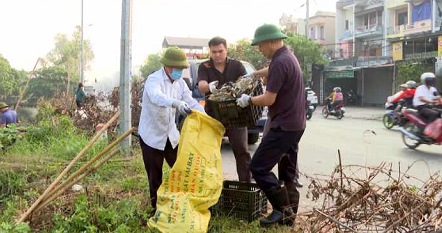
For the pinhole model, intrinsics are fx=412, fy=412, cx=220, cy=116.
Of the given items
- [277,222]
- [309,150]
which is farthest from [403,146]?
[277,222]

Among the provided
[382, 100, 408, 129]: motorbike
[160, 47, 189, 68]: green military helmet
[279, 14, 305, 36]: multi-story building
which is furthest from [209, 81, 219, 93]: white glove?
[279, 14, 305, 36]: multi-story building

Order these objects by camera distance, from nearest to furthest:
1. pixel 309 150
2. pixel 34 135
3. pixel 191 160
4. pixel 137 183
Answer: pixel 191 160, pixel 137 183, pixel 34 135, pixel 309 150

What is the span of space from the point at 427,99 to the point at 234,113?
21.3 feet

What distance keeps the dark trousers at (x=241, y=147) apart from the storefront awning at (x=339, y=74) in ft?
88.0

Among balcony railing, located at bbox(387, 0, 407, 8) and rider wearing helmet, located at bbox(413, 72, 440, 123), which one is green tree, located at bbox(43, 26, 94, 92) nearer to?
balcony railing, located at bbox(387, 0, 407, 8)

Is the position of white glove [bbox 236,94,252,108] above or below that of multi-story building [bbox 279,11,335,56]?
below

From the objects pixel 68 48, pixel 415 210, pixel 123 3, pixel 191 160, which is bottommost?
pixel 415 210

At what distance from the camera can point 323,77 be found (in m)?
31.7

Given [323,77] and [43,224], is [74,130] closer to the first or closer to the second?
[43,224]

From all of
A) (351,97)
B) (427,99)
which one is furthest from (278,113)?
(351,97)

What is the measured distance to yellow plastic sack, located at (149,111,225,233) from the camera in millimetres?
3150

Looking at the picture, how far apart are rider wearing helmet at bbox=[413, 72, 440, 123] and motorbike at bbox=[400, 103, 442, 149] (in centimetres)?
12

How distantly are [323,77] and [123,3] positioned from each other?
89.1ft

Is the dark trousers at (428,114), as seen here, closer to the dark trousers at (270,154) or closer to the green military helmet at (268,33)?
the dark trousers at (270,154)
